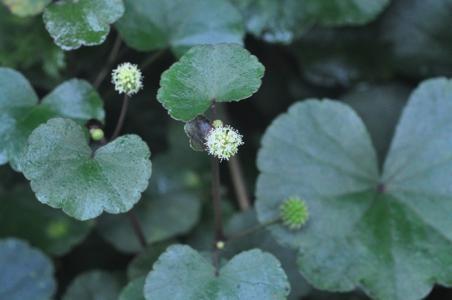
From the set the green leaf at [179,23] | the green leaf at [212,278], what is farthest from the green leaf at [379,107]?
the green leaf at [212,278]

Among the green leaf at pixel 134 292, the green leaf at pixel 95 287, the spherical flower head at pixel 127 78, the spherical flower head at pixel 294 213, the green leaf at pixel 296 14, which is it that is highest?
the spherical flower head at pixel 127 78

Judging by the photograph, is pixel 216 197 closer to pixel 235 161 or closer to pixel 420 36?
pixel 235 161

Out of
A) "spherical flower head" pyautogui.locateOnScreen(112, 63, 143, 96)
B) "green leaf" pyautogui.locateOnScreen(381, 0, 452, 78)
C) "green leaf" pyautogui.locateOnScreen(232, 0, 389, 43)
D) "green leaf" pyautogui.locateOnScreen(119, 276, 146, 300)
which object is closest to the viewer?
"spherical flower head" pyautogui.locateOnScreen(112, 63, 143, 96)

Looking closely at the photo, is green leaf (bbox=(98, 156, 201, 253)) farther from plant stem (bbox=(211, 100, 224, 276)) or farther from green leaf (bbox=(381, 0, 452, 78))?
green leaf (bbox=(381, 0, 452, 78))

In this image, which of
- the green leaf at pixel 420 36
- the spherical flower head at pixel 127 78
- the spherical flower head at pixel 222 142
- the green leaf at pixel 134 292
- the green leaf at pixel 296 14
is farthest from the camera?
the green leaf at pixel 420 36

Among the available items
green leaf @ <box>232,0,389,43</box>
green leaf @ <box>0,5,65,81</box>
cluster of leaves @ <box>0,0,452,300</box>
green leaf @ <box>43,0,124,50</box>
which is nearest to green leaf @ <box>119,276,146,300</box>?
cluster of leaves @ <box>0,0,452,300</box>

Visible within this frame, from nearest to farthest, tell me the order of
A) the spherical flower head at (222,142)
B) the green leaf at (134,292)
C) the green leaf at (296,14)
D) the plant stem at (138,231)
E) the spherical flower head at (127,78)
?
the spherical flower head at (222,142) → the spherical flower head at (127,78) → the green leaf at (134,292) → the plant stem at (138,231) → the green leaf at (296,14)

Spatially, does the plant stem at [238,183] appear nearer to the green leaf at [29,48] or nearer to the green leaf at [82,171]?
the green leaf at [29,48]

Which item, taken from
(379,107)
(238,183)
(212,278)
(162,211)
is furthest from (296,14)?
(212,278)
